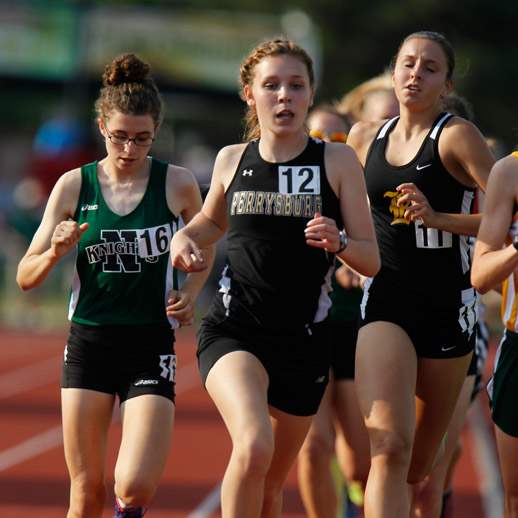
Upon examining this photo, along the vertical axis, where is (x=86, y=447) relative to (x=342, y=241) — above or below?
below

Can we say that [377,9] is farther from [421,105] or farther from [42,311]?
[421,105]

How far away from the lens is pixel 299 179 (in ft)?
19.0

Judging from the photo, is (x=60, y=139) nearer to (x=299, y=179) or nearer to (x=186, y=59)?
(x=186, y=59)

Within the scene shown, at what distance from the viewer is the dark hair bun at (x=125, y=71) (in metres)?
6.21

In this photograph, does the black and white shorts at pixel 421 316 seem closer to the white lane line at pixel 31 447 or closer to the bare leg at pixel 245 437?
the bare leg at pixel 245 437

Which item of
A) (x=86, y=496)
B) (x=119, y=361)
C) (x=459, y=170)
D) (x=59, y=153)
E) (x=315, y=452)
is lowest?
(x=86, y=496)

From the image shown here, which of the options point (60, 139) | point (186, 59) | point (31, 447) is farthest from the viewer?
point (186, 59)

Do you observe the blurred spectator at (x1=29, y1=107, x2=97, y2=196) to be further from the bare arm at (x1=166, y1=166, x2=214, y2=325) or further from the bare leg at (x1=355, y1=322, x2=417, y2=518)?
the bare leg at (x1=355, y1=322, x2=417, y2=518)

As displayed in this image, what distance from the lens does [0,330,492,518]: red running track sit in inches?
378

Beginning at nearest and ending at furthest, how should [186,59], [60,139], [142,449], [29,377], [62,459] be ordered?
[142,449]
[62,459]
[29,377]
[60,139]
[186,59]

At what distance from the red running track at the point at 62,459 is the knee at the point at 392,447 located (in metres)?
3.62

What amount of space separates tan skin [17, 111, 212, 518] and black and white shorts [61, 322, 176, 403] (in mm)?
54

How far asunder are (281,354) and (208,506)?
400cm

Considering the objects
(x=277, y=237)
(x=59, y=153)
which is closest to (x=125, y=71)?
(x=277, y=237)
